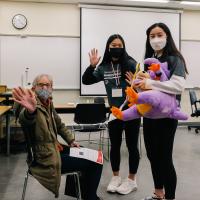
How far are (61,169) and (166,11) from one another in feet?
18.2

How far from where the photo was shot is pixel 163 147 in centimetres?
203

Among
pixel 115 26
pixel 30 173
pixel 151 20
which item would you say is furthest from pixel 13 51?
pixel 30 173

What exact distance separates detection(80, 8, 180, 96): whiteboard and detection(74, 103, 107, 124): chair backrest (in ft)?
8.10

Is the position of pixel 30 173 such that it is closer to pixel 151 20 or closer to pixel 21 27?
pixel 21 27

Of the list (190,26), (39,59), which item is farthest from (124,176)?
(190,26)

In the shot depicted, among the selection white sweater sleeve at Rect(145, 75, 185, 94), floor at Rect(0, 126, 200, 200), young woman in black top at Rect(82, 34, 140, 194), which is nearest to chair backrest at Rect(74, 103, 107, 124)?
floor at Rect(0, 126, 200, 200)

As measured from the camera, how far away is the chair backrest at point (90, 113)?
4.04m

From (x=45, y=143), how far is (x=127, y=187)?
43.1 inches

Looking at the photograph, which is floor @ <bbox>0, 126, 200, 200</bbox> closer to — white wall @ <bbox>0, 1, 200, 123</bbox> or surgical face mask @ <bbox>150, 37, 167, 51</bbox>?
surgical face mask @ <bbox>150, 37, 167, 51</bbox>

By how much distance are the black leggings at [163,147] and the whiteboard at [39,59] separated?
4.50 m

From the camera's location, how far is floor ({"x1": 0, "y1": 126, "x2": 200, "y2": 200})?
273cm

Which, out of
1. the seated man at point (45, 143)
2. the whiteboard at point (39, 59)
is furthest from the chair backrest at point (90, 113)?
the whiteboard at point (39, 59)

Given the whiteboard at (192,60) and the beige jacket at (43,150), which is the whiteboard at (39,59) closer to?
the whiteboard at (192,60)

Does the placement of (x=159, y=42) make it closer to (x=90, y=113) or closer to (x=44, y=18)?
(x=90, y=113)
